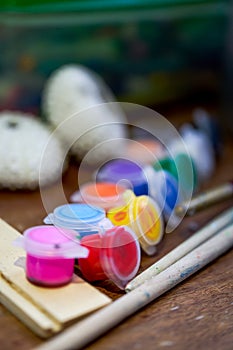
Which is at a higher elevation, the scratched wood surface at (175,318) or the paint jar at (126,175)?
the paint jar at (126,175)

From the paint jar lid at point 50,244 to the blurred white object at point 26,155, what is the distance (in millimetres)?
161

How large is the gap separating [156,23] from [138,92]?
89mm

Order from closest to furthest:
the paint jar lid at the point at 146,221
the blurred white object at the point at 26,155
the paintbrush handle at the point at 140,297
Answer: the paintbrush handle at the point at 140,297
the paint jar lid at the point at 146,221
the blurred white object at the point at 26,155

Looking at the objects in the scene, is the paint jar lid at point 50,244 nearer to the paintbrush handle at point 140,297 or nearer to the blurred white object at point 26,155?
the paintbrush handle at point 140,297

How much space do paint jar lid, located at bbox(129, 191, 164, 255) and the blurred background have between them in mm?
269

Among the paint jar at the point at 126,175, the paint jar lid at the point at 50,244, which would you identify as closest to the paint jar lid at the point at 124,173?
the paint jar at the point at 126,175

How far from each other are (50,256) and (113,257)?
1.9 inches

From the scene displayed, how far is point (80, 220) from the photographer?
447 mm

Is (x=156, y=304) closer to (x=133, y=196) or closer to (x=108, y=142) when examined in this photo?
(x=133, y=196)

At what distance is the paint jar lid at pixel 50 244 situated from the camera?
41cm

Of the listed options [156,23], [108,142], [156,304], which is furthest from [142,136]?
[156,304]

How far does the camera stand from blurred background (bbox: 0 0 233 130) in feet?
2.23

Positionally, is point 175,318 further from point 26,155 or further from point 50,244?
point 26,155

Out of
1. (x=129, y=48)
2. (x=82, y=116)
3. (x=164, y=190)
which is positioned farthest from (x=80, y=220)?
(x=129, y=48)
